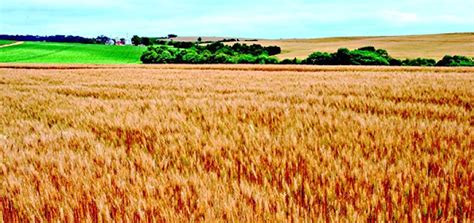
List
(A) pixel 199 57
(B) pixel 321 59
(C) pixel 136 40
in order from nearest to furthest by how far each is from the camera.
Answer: (B) pixel 321 59, (A) pixel 199 57, (C) pixel 136 40

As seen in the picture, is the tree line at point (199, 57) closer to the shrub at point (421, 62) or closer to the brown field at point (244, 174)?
the shrub at point (421, 62)

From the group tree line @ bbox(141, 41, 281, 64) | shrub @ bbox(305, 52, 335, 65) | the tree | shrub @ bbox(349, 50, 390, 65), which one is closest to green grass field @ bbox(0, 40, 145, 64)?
tree line @ bbox(141, 41, 281, 64)

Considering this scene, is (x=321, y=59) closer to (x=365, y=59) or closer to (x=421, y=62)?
(x=365, y=59)

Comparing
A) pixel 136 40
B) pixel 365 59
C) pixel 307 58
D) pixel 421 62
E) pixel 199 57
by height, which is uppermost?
pixel 136 40

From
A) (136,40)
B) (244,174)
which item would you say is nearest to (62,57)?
(136,40)

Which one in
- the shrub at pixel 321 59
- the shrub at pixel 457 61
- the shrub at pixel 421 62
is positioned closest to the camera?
the shrub at pixel 457 61

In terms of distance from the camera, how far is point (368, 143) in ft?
10.1

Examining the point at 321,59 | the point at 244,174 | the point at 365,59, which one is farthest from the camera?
the point at 321,59

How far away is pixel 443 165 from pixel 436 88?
7.15 metres

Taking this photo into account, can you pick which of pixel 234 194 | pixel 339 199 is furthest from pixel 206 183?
pixel 339 199

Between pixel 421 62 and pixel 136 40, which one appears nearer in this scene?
pixel 421 62

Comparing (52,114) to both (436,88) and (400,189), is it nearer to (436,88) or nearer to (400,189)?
(400,189)

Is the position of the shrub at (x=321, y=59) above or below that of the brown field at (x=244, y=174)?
below

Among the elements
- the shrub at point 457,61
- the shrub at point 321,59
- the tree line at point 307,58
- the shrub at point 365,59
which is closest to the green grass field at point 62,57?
the tree line at point 307,58
